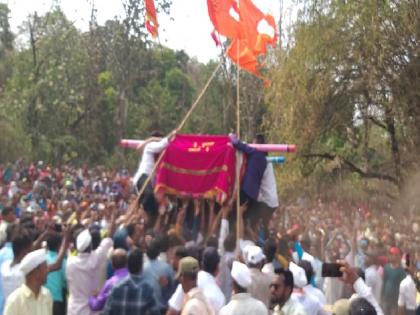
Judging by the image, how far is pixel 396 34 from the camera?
59.7ft

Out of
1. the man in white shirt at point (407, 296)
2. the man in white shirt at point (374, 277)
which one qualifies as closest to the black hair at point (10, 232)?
the man in white shirt at point (374, 277)

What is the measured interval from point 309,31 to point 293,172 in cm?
339

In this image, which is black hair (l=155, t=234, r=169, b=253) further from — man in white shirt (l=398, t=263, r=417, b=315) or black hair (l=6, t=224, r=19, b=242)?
man in white shirt (l=398, t=263, r=417, b=315)

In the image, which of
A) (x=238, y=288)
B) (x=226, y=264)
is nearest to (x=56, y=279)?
(x=226, y=264)

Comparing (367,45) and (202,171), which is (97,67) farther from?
(202,171)

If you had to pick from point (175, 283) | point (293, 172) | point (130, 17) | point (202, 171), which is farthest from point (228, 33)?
point (130, 17)

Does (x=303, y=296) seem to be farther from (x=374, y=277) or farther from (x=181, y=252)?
(x=374, y=277)

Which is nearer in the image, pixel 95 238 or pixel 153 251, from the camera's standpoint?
pixel 153 251

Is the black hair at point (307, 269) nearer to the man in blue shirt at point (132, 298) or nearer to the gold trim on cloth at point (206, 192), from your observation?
the man in blue shirt at point (132, 298)

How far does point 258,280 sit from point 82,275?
5.97ft

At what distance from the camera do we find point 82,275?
7.84 m

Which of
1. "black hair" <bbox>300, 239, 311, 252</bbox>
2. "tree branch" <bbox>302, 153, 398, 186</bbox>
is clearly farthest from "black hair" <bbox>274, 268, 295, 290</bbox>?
"tree branch" <bbox>302, 153, 398, 186</bbox>

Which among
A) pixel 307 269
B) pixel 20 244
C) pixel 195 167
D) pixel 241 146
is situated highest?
pixel 241 146

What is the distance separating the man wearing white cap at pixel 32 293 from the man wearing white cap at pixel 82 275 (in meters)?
1.60
